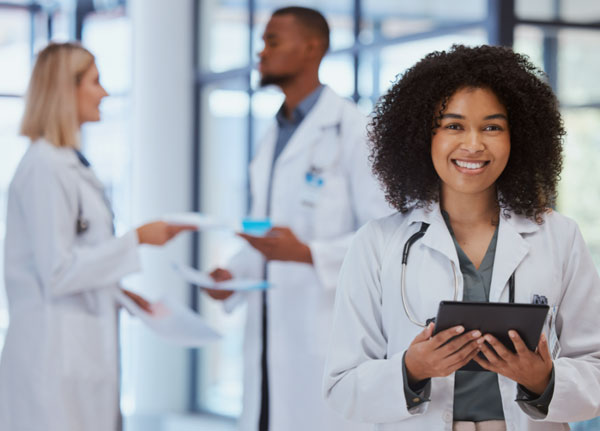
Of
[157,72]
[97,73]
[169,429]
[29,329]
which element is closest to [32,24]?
[157,72]

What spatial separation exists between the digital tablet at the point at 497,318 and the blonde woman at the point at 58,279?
1.55m

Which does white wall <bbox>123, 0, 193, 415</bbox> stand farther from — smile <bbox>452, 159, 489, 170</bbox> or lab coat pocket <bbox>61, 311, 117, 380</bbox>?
smile <bbox>452, 159, 489, 170</bbox>

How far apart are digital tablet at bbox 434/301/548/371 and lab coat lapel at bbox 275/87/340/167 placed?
1.43 meters

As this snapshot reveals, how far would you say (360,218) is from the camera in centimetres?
275

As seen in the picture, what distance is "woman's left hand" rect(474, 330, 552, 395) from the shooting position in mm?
1482

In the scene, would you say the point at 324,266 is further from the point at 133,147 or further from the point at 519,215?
the point at 133,147

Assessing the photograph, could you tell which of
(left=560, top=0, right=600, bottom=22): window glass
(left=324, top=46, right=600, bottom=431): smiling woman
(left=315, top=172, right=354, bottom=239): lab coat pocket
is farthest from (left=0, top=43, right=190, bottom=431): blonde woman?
(left=560, top=0, right=600, bottom=22): window glass

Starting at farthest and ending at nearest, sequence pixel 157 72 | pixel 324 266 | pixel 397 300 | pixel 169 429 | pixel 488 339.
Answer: pixel 157 72 < pixel 169 429 < pixel 324 266 < pixel 397 300 < pixel 488 339

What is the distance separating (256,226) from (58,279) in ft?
2.12

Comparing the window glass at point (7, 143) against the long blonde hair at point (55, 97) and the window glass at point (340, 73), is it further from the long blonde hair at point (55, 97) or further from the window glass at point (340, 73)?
the long blonde hair at point (55, 97)

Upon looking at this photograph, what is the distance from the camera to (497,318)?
1446mm

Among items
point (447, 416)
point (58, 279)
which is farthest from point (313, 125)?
point (447, 416)

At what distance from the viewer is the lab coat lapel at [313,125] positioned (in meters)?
2.82

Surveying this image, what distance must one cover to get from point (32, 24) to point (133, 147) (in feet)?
6.58
